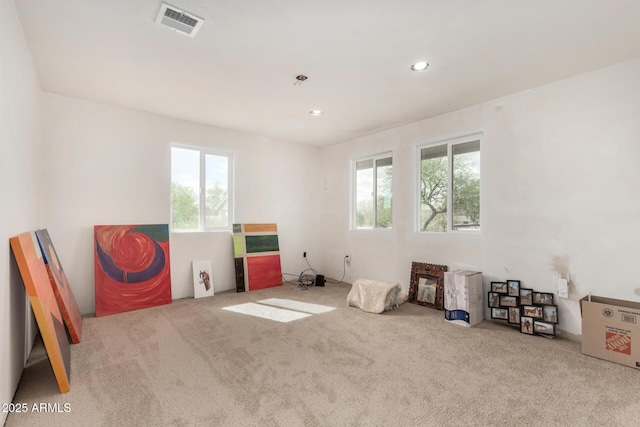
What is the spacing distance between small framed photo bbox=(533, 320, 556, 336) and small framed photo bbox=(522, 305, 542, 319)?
0.06 m

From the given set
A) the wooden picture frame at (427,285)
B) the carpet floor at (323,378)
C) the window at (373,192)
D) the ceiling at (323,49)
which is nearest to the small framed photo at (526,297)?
the carpet floor at (323,378)

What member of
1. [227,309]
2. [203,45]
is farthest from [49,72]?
[227,309]

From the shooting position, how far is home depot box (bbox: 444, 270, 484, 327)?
132 inches

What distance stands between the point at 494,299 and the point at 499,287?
150 mm

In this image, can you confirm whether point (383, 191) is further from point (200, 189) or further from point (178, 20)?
point (178, 20)

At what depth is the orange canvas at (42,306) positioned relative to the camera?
6.64 feet

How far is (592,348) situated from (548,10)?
2703mm

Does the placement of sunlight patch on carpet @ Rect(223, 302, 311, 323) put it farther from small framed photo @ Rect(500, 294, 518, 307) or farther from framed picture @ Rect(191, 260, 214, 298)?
small framed photo @ Rect(500, 294, 518, 307)

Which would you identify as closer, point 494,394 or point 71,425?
point 71,425

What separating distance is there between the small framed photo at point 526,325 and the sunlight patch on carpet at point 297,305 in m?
→ 2.08

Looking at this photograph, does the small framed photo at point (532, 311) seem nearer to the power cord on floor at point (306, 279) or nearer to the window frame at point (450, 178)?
the window frame at point (450, 178)

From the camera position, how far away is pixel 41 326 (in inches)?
78.8

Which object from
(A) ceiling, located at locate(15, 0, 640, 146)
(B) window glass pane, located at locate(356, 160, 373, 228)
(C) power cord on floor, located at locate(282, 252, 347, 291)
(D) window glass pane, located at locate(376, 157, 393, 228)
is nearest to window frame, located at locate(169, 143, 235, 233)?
(A) ceiling, located at locate(15, 0, 640, 146)

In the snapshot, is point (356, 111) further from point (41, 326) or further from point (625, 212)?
point (41, 326)
